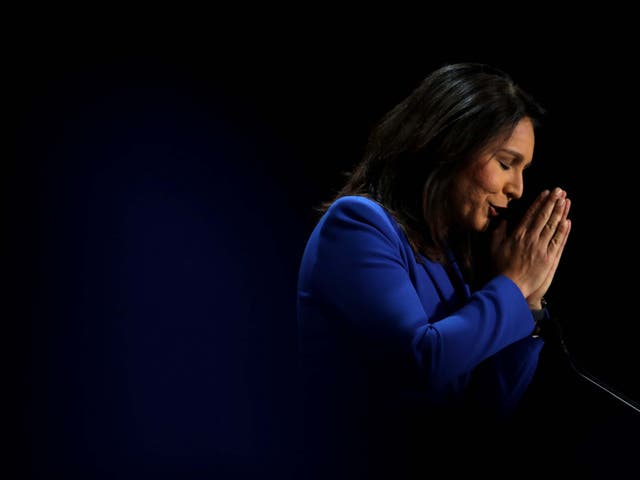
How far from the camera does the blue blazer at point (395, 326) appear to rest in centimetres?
90

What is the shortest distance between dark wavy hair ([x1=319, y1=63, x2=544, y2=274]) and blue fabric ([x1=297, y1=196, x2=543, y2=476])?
85 mm

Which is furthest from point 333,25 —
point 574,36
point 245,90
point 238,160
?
point 574,36

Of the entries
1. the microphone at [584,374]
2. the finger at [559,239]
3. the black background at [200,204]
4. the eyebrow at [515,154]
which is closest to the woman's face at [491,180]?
the eyebrow at [515,154]

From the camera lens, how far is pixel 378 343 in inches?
35.4

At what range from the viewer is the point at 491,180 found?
3.71 ft

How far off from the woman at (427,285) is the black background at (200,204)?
0.50 meters

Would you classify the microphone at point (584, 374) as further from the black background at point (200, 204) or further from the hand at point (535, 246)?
the black background at point (200, 204)

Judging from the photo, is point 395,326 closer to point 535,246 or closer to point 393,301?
point 393,301

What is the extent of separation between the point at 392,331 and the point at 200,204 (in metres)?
1.25

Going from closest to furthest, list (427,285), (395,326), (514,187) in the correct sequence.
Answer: (395,326)
(427,285)
(514,187)

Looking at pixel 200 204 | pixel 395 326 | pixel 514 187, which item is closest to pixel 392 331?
pixel 395 326

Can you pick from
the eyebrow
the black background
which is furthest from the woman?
the black background

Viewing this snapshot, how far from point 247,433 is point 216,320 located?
36 cm

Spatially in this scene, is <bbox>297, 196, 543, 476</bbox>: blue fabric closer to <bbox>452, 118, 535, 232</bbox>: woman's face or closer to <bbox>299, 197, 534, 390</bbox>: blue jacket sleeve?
<bbox>299, 197, 534, 390</bbox>: blue jacket sleeve
